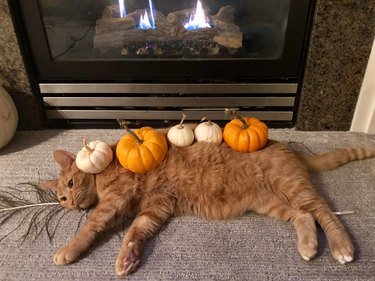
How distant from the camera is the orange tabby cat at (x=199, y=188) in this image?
56.9 inches

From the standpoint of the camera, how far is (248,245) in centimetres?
139

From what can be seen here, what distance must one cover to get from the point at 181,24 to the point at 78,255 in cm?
130

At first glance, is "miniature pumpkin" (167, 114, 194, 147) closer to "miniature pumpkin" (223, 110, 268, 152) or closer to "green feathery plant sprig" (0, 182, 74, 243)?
"miniature pumpkin" (223, 110, 268, 152)

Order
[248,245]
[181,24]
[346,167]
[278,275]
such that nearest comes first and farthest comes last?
[278,275], [248,245], [346,167], [181,24]

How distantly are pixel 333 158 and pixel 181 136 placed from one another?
0.77 metres

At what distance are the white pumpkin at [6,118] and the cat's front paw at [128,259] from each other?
105 cm

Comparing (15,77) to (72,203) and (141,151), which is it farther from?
(141,151)

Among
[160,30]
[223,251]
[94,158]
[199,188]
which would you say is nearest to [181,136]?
[199,188]

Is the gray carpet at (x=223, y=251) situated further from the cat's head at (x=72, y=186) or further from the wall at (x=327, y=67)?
the wall at (x=327, y=67)

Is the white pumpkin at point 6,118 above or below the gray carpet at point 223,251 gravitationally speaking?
above

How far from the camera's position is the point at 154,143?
1436 mm

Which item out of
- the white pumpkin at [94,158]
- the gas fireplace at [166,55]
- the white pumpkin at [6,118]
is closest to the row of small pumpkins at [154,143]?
the white pumpkin at [94,158]

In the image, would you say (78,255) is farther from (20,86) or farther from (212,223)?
(20,86)

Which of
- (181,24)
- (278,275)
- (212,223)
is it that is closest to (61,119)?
(181,24)
